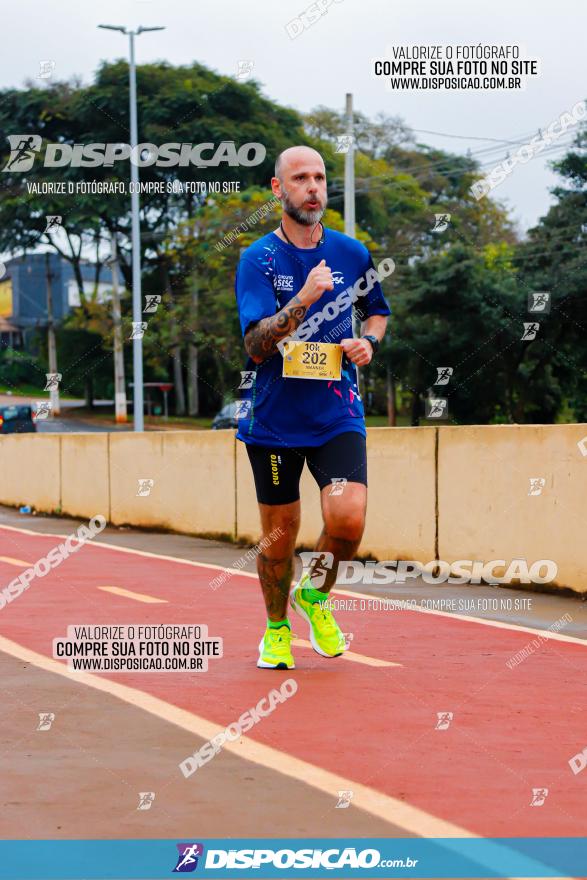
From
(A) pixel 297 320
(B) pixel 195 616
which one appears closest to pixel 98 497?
(B) pixel 195 616

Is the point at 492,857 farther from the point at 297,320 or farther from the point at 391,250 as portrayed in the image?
the point at 391,250

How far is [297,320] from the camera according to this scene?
20.7ft

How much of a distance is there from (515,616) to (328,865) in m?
5.56

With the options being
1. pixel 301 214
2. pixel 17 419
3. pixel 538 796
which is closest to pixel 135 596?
pixel 301 214

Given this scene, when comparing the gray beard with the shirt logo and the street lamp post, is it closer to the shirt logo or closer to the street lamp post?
the shirt logo

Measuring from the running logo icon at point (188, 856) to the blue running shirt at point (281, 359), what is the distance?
2.86 meters

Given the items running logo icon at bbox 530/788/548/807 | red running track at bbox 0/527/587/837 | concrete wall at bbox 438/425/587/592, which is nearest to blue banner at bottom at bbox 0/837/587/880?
red running track at bbox 0/527/587/837

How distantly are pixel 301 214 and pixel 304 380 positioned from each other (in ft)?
2.16

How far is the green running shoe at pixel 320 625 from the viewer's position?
686cm

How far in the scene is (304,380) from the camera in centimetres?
659

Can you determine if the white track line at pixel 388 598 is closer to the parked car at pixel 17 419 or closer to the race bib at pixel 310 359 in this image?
the race bib at pixel 310 359

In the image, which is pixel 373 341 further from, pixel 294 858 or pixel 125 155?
pixel 125 155

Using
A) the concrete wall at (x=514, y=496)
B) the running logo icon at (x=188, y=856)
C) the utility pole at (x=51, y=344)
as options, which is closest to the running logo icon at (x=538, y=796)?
the running logo icon at (x=188, y=856)

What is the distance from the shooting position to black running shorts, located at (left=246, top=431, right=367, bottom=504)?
6.61 meters
